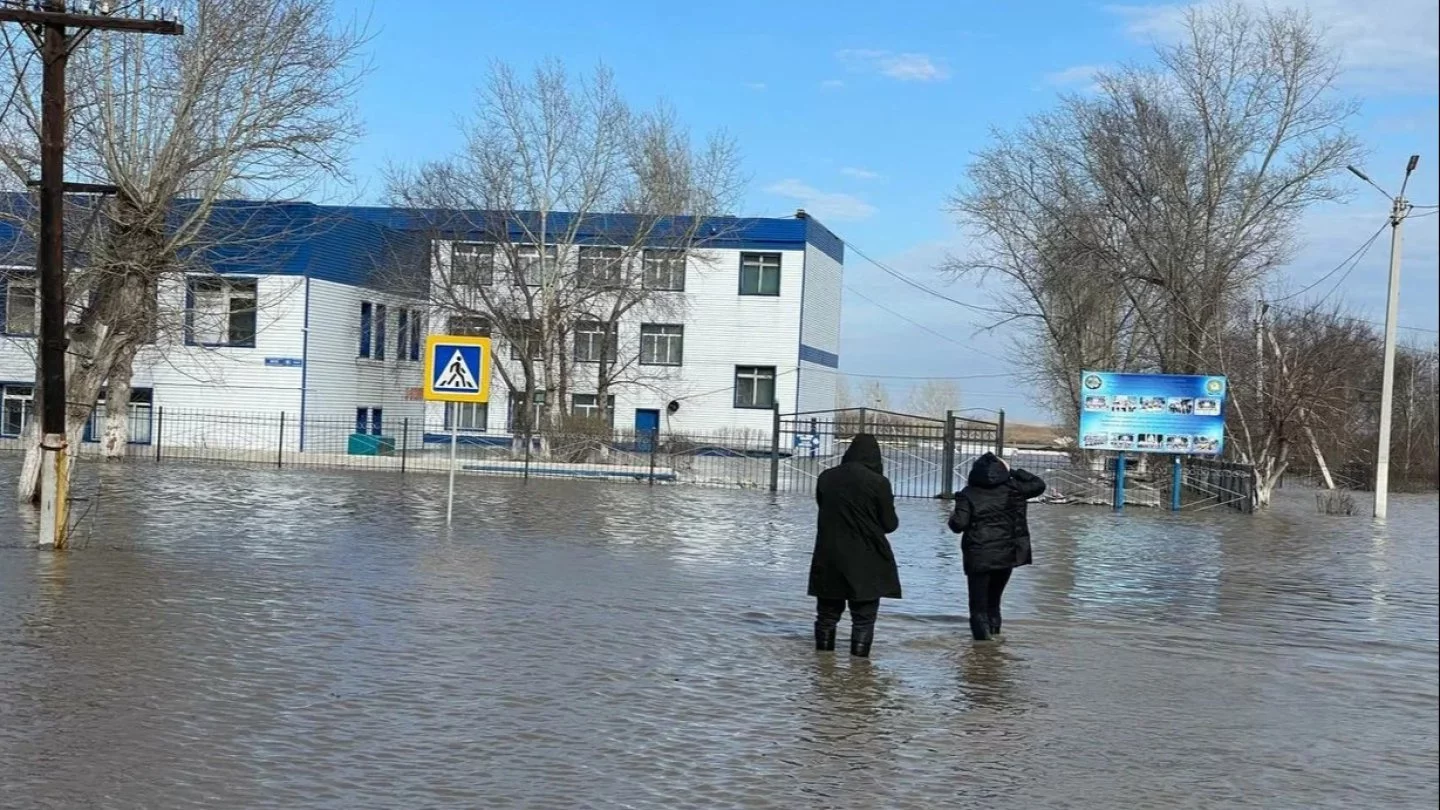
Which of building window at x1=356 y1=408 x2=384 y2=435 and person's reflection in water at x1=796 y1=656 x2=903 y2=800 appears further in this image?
building window at x1=356 y1=408 x2=384 y2=435

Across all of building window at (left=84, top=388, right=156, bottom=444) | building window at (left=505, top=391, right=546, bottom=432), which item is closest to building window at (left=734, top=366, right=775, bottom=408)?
building window at (left=505, top=391, right=546, bottom=432)

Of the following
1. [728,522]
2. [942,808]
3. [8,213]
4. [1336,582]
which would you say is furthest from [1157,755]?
[8,213]

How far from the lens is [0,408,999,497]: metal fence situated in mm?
37844

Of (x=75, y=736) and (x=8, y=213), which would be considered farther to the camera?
(x=8, y=213)

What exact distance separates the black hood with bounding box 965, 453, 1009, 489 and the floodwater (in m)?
1.34

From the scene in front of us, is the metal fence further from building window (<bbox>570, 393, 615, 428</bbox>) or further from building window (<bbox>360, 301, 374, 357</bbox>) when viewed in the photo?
building window (<bbox>570, 393, 615, 428</bbox>)

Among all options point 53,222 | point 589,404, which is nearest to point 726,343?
point 589,404

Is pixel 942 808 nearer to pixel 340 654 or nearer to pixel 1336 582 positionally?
pixel 340 654

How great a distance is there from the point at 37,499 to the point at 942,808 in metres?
18.1

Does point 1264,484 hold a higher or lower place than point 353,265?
lower

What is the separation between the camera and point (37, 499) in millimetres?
21219

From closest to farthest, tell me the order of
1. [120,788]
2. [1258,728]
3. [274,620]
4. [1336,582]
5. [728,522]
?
1. [120,788]
2. [1258,728]
3. [274,620]
4. [1336,582]
5. [728,522]

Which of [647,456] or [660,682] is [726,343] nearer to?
[647,456]

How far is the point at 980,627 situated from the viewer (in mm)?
11953
